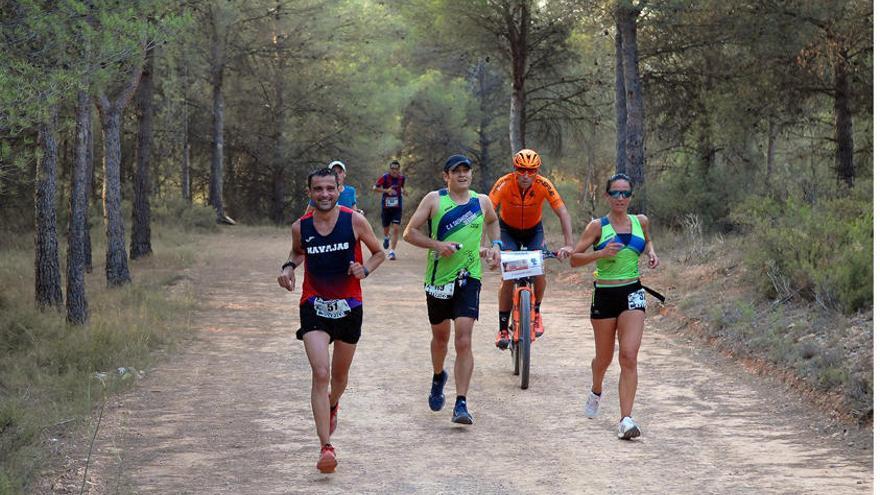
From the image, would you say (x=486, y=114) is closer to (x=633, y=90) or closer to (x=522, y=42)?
(x=522, y=42)

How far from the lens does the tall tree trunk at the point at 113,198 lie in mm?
17391

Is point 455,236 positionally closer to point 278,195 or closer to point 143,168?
point 143,168

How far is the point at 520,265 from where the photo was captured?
9.68 metres

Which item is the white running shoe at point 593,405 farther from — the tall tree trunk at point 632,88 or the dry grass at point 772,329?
the tall tree trunk at point 632,88

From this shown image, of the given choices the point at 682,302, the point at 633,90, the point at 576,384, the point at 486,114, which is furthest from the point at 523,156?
the point at 486,114

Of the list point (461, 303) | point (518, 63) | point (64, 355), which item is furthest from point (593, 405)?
point (518, 63)

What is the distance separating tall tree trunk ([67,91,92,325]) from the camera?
13812mm

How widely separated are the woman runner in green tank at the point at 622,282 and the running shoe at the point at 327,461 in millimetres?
2259

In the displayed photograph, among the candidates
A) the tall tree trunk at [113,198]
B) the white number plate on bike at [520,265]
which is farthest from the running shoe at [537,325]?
the tall tree trunk at [113,198]

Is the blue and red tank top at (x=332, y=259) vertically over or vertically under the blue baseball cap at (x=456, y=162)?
under

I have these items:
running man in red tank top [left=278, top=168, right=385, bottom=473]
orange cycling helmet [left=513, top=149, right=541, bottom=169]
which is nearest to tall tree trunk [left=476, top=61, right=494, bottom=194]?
orange cycling helmet [left=513, top=149, right=541, bottom=169]

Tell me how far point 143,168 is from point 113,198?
4.71 metres

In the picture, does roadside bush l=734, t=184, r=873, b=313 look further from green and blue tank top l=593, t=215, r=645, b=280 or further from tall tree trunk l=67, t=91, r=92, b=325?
tall tree trunk l=67, t=91, r=92, b=325

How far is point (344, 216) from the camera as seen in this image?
7383 millimetres
